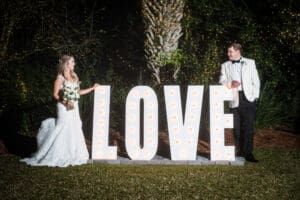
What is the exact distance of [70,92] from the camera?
33.1 ft

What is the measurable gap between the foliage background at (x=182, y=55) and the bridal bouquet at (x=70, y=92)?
326 cm

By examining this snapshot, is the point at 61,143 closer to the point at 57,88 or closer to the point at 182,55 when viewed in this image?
the point at 57,88

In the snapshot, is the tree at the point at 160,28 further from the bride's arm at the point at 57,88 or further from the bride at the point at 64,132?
the bride's arm at the point at 57,88

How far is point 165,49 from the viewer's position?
13938 mm

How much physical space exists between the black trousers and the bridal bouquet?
2846 millimetres

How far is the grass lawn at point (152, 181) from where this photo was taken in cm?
781

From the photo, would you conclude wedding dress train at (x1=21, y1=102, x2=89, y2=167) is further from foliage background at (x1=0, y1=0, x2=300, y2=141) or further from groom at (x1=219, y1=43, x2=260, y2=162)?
foliage background at (x1=0, y1=0, x2=300, y2=141)

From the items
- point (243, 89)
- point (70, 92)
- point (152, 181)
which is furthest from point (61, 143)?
point (243, 89)

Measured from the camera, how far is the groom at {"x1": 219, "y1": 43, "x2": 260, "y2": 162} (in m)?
10.2

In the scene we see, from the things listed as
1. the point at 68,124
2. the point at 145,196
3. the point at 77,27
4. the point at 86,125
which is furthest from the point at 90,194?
the point at 77,27

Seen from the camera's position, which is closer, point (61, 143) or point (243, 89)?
point (61, 143)

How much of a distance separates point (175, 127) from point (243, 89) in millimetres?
1381

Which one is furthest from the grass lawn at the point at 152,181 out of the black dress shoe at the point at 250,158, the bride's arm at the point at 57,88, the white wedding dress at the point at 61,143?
the bride's arm at the point at 57,88

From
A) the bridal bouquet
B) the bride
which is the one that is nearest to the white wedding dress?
the bride
